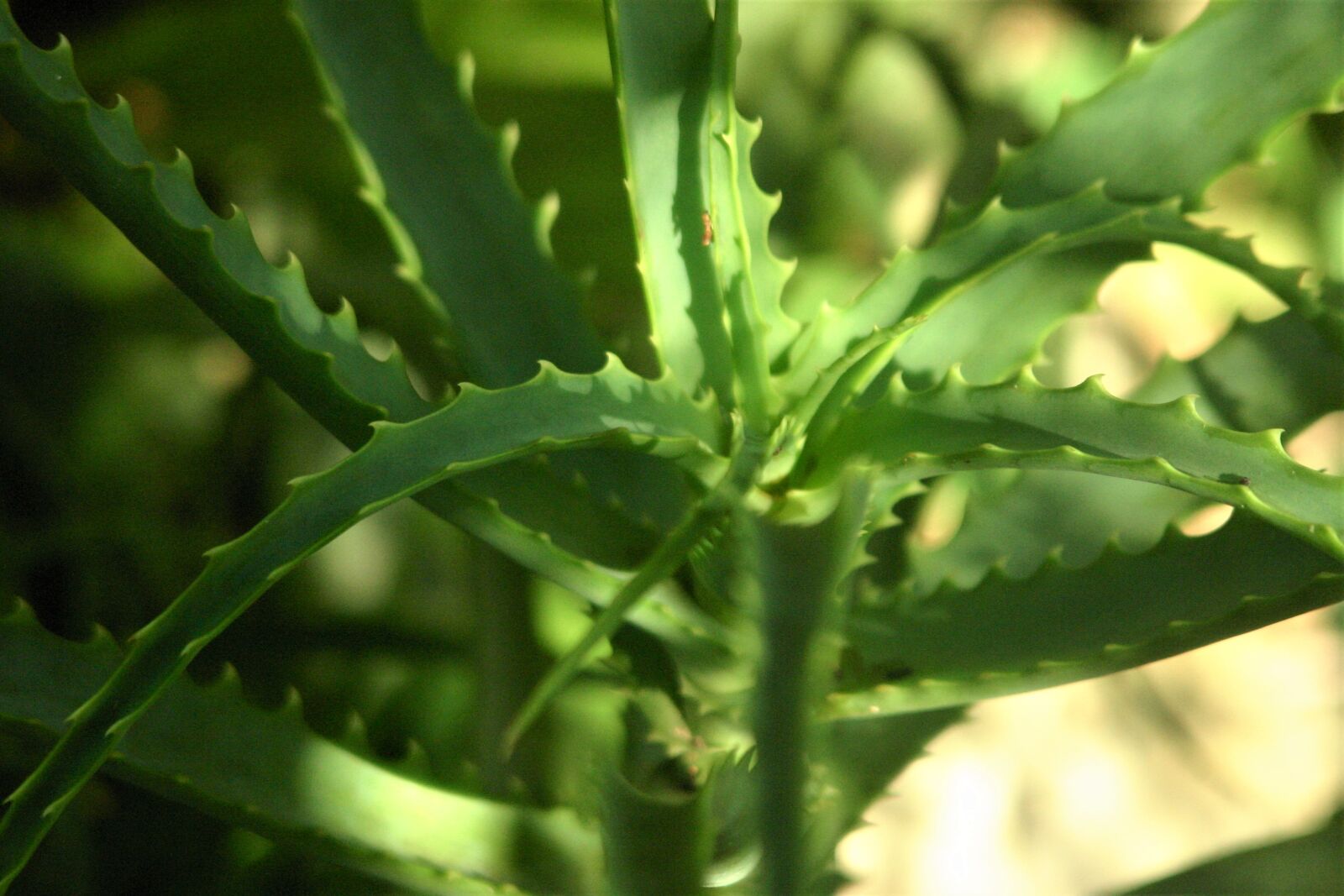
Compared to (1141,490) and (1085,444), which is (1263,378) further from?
(1085,444)

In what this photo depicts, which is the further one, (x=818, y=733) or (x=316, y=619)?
(x=316, y=619)

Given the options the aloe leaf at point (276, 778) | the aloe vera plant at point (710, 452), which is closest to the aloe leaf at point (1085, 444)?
the aloe vera plant at point (710, 452)

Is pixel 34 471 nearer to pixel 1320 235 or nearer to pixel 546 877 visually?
pixel 546 877

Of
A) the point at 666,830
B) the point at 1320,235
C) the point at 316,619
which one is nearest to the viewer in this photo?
the point at 666,830

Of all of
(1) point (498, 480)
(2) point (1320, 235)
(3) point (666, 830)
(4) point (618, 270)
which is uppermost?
(2) point (1320, 235)

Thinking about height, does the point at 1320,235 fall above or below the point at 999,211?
above

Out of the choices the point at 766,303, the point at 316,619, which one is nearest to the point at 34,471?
the point at 316,619

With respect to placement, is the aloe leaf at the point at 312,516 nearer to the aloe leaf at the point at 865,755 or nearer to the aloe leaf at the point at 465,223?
the aloe leaf at the point at 465,223

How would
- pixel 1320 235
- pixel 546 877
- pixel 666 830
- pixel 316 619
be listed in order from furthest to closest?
pixel 1320 235
pixel 316 619
pixel 546 877
pixel 666 830
